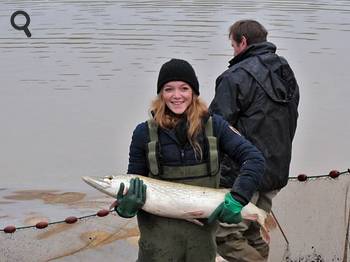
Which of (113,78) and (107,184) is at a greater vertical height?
(107,184)

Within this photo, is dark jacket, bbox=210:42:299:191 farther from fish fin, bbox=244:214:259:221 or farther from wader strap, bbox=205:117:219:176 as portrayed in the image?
wader strap, bbox=205:117:219:176

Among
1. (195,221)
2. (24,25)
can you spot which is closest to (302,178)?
(195,221)

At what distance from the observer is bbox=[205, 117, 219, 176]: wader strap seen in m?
3.37

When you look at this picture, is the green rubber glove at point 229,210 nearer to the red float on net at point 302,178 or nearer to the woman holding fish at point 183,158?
the woman holding fish at point 183,158

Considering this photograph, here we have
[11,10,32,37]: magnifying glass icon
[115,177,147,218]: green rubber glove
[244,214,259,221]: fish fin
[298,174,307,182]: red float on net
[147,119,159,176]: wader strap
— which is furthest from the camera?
[11,10,32,37]: magnifying glass icon

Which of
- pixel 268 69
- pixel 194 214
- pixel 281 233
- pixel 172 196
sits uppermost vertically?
pixel 268 69

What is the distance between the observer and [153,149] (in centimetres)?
334

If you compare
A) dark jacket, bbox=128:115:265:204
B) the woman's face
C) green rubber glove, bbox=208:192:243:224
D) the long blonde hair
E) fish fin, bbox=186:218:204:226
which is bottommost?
fish fin, bbox=186:218:204:226

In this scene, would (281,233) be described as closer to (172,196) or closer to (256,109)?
(256,109)

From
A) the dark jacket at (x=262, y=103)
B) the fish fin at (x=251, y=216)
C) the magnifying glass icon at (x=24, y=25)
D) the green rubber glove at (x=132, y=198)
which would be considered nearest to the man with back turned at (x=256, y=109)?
the dark jacket at (x=262, y=103)

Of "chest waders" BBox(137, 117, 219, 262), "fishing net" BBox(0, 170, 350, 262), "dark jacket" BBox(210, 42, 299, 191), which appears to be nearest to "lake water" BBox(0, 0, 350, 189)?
"fishing net" BBox(0, 170, 350, 262)

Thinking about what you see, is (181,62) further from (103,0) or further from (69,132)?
(103,0)

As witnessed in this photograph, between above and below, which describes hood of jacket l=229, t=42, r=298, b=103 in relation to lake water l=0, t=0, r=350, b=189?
above

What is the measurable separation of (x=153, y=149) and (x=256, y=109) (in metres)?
1.24
